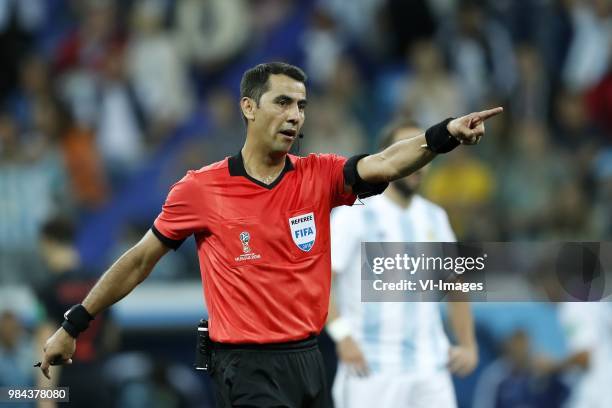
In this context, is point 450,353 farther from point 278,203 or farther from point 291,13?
point 291,13

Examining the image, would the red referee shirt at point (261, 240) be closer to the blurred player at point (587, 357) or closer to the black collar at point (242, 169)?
the black collar at point (242, 169)

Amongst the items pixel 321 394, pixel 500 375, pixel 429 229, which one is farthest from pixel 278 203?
pixel 500 375

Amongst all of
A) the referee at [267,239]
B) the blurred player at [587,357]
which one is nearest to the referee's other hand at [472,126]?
the referee at [267,239]

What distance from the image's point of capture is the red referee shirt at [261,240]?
4.53 metres

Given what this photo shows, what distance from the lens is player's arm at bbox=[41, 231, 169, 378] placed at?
4.76 meters

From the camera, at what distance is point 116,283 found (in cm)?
479

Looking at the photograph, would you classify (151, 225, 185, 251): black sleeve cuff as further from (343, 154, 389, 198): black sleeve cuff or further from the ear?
(343, 154, 389, 198): black sleeve cuff

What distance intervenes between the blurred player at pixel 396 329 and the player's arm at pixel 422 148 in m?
1.69

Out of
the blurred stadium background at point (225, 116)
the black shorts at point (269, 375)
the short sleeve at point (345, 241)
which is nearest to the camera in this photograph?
the black shorts at point (269, 375)

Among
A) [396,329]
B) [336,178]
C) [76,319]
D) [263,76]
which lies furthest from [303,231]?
[396,329]

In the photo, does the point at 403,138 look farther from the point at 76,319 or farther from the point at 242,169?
the point at 76,319

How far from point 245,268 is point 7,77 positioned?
754 cm

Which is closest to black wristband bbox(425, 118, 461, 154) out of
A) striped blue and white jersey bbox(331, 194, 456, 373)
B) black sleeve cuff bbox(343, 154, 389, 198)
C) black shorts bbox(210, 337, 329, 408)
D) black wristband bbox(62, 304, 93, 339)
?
black sleeve cuff bbox(343, 154, 389, 198)

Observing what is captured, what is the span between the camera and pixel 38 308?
7.01m
